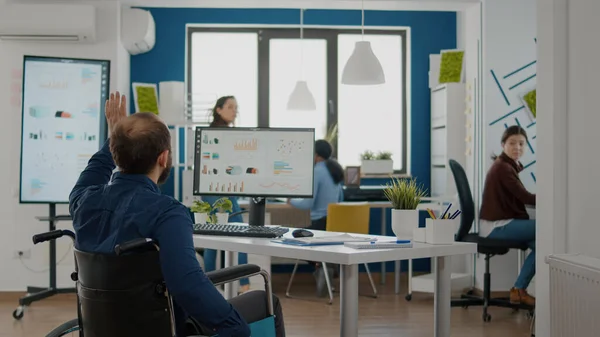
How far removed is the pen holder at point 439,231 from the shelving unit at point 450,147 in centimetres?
273

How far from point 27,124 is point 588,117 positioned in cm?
374

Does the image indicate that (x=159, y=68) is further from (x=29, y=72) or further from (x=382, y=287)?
(x=382, y=287)

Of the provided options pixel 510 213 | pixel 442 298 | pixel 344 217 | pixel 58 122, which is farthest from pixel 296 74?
pixel 442 298

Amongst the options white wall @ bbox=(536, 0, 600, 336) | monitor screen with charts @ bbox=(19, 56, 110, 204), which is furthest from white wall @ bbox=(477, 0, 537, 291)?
monitor screen with charts @ bbox=(19, 56, 110, 204)

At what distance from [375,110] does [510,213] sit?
95.6 inches

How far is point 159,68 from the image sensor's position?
669cm

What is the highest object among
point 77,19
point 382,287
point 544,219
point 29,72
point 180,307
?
point 77,19

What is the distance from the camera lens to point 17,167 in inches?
214

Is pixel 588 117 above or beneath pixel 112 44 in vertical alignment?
beneath

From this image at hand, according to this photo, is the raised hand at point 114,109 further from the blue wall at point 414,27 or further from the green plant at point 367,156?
the blue wall at point 414,27

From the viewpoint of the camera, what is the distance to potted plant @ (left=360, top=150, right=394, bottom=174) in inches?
254

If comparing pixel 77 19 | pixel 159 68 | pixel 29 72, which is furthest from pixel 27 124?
pixel 159 68

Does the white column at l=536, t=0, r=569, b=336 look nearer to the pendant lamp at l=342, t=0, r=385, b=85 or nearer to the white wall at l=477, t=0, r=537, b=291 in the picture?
the pendant lamp at l=342, t=0, r=385, b=85

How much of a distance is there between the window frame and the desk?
405 cm
